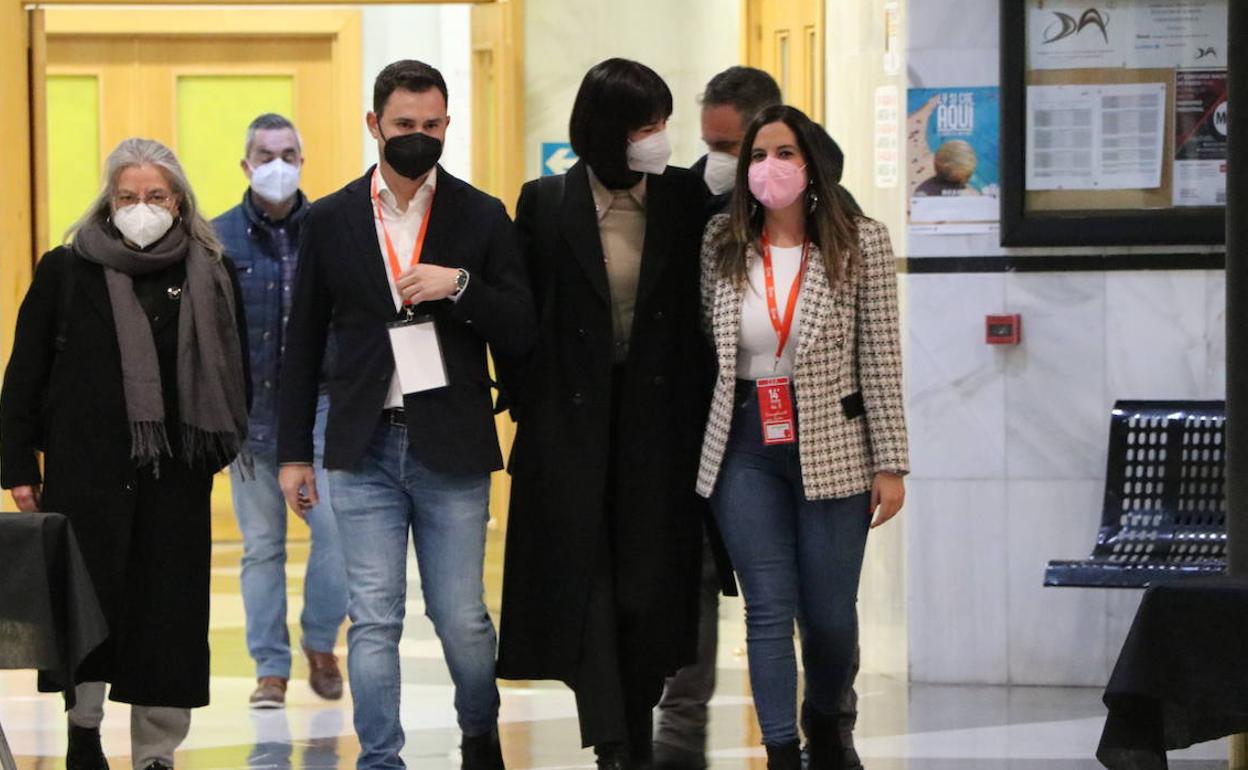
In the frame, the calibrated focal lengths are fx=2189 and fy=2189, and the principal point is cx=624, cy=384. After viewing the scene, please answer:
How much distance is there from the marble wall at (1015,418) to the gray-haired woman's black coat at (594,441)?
195cm

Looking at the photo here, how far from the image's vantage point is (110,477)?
209 inches

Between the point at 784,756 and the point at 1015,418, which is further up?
the point at 1015,418

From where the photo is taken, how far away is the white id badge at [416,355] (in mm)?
4965

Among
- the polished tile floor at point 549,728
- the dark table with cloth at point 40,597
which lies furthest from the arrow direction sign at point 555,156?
the dark table with cloth at point 40,597

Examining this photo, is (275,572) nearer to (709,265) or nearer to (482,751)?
(482,751)

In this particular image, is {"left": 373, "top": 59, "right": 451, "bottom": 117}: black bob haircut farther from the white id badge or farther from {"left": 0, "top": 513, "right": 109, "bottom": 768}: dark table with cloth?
{"left": 0, "top": 513, "right": 109, "bottom": 768}: dark table with cloth

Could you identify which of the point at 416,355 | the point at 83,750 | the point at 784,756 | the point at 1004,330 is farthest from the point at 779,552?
the point at 1004,330

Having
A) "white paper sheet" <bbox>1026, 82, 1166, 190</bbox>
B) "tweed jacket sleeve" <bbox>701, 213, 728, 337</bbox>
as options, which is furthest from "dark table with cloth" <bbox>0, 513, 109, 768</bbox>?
"white paper sheet" <bbox>1026, 82, 1166, 190</bbox>

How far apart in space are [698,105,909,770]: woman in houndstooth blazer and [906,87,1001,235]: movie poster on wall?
5.92 ft

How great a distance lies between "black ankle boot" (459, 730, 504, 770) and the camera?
5.23 metres

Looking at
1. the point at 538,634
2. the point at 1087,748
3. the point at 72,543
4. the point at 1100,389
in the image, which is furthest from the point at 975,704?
the point at 72,543

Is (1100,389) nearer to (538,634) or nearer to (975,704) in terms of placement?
(975,704)

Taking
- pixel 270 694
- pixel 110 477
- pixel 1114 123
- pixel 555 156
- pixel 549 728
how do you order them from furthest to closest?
pixel 555 156 < pixel 1114 123 < pixel 270 694 < pixel 549 728 < pixel 110 477

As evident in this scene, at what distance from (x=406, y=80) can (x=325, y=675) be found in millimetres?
2578
